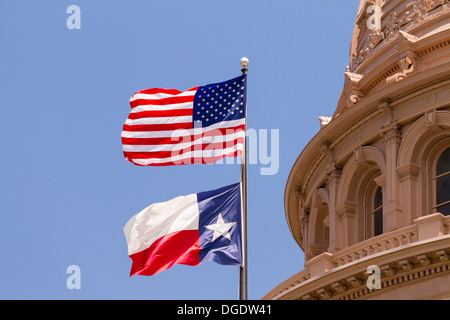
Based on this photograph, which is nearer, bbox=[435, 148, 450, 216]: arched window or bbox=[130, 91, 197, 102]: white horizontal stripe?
bbox=[130, 91, 197, 102]: white horizontal stripe

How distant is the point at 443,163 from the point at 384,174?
1.88 metres

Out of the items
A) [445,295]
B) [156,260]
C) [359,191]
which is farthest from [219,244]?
[359,191]

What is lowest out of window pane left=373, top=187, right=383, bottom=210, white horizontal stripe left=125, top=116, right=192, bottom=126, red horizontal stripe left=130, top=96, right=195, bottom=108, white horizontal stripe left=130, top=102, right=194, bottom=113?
white horizontal stripe left=125, top=116, right=192, bottom=126

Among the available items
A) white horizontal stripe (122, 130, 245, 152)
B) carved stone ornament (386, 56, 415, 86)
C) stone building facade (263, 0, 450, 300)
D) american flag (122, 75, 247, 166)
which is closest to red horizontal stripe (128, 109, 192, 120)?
american flag (122, 75, 247, 166)

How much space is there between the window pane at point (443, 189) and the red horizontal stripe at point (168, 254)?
15329mm

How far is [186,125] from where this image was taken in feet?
100

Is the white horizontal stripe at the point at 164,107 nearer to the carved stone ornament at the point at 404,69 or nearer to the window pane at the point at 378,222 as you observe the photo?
the window pane at the point at 378,222

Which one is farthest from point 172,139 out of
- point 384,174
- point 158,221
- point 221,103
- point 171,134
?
point 384,174

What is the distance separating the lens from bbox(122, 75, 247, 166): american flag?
29578mm

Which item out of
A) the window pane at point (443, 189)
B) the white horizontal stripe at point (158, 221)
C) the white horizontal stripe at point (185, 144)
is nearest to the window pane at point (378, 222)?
the window pane at point (443, 189)

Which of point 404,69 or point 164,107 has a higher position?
point 404,69

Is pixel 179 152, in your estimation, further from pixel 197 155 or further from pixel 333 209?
pixel 333 209

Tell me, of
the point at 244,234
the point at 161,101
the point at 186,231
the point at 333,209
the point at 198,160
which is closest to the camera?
the point at 244,234

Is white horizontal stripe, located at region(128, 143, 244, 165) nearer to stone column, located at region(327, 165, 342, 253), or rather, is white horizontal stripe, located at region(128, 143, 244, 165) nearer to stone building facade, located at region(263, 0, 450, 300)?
stone building facade, located at region(263, 0, 450, 300)
